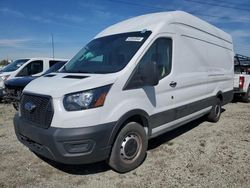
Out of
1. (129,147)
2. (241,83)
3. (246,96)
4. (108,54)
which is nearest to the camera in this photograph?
(129,147)

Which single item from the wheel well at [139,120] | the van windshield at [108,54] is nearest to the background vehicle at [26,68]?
the van windshield at [108,54]

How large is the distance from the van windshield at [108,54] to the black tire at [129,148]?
3.20ft

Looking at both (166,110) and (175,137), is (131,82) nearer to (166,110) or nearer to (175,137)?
(166,110)

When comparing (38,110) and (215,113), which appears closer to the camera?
(38,110)

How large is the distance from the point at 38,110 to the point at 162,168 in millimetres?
2204

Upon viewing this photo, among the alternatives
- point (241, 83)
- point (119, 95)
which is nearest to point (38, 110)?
point (119, 95)

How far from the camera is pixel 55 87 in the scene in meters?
3.43

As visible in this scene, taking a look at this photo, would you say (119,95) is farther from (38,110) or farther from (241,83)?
(241,83)

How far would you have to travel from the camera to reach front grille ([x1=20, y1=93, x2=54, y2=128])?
335 cm

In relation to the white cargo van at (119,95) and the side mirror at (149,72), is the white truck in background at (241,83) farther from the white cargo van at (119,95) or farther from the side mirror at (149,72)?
the side mirror at (149,72)

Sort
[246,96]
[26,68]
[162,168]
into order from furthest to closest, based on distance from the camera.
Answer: [246,96]
[26,68]
[162,168]

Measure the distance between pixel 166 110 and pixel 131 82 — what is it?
3.87ft

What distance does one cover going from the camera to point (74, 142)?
324 centimetres

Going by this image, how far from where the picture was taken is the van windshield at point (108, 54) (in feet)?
12.8
